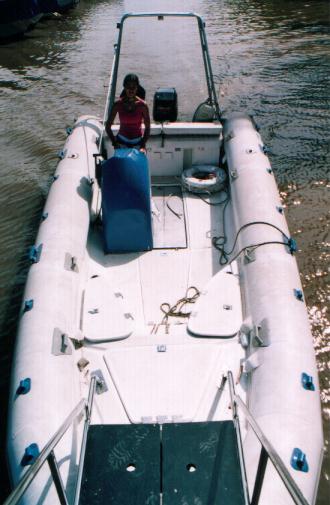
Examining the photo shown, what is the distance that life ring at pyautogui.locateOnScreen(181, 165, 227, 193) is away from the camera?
4.70m

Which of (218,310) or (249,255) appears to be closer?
(218,310)

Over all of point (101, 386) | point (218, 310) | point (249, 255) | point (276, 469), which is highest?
point (276, 469)

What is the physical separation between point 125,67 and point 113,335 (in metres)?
8.89

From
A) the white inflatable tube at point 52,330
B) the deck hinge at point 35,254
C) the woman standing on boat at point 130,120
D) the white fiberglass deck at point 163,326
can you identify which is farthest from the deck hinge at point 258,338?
the woman standing on boat at point 130,120

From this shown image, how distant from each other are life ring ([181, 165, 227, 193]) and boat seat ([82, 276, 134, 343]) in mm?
1765

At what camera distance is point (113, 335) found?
3.06 meters

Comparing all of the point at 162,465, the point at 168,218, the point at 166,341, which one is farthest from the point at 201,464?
the point at 168,218

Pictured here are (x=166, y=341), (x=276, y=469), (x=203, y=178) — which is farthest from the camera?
(x=203, y=178)

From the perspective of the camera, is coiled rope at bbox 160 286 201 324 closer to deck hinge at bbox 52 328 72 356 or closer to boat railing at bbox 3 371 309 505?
deck hinge at bbox 52 328 72 356

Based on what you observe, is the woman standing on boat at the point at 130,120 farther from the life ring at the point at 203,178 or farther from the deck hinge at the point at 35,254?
the deck hinge at the point at 35,254

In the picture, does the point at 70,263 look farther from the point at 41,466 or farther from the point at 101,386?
the point at 41,466

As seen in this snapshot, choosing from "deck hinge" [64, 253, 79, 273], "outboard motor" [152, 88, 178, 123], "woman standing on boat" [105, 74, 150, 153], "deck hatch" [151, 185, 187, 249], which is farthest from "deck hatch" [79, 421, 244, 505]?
"outboard motor" [152, 88, 178, 123]

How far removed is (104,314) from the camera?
3197mm

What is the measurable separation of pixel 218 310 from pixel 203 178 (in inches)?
82.2
